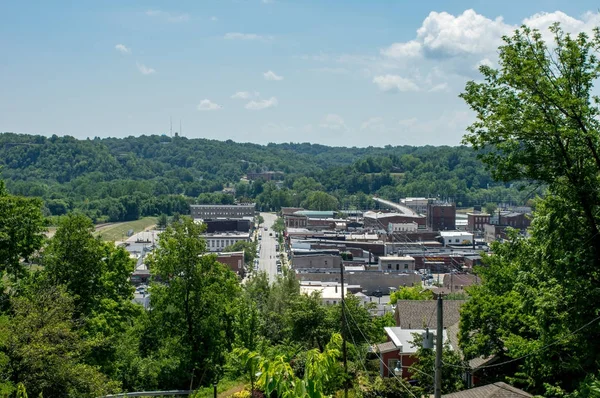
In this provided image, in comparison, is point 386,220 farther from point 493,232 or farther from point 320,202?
point 320,202

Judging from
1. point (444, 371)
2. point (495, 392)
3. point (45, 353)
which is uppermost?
point (45, 353)

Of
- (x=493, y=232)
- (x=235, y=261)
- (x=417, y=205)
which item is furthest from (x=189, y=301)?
(x=417, y=205)

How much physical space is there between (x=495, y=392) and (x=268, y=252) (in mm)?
81884

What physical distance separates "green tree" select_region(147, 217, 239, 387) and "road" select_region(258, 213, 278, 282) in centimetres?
4182

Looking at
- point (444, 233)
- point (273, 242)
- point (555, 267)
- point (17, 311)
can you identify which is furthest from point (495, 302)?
point (273, 242)

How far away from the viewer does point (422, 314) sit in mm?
24109

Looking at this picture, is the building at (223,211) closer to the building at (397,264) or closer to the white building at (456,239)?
the white building at (456,239)

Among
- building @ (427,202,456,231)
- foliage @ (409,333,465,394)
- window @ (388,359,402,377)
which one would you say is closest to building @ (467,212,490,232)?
building @ (427,202,456,231)

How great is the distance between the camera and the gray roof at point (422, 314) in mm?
23344

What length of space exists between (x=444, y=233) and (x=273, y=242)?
27691 mm

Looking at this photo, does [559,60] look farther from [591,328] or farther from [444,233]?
[444,233]

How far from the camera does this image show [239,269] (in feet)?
243

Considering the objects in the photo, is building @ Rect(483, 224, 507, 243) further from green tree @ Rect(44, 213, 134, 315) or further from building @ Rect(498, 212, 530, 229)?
green tree @ Rect(44, 213, 134, 315)

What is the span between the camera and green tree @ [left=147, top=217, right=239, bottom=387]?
17.8 m
